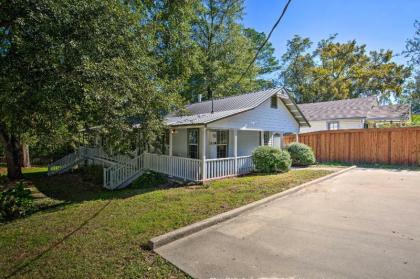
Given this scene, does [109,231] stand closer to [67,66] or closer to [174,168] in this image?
[67,66]

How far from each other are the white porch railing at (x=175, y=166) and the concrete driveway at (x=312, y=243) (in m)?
4.25

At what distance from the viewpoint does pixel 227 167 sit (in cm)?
1152

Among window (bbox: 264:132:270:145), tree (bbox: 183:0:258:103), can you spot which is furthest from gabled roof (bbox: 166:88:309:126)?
tree (bbox: 183:0:258:103)

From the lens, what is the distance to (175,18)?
16453 mm

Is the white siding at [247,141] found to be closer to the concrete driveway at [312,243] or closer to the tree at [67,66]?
the concrete driveway at [312,243]

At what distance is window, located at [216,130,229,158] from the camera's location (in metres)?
13.5

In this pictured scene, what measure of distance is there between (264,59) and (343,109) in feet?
51.0

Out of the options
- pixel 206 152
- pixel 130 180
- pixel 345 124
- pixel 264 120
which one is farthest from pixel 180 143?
pixel 345 124

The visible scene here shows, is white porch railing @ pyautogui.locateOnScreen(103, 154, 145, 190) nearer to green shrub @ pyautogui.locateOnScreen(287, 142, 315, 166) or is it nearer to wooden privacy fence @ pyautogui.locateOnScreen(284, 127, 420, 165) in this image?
green shrub @ pyautogui.locateOnScreen(287, 142, 315, 166)

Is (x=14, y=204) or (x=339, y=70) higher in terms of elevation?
(x=339, y=70)

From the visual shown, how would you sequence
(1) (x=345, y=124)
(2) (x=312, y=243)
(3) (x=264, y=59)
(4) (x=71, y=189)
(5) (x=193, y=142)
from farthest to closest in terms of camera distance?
1. (3) (x=264, y=59)
2. (1) (x=345, y=124)
3. (5) (x=193, y=142)
4. (4) (x=71, y=189)
5. (2) (x=312, y=243)

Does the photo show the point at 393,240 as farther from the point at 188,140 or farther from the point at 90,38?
the point at 188,140

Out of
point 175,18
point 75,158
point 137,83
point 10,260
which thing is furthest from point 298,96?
point 10,260

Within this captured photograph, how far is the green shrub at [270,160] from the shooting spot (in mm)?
11875
